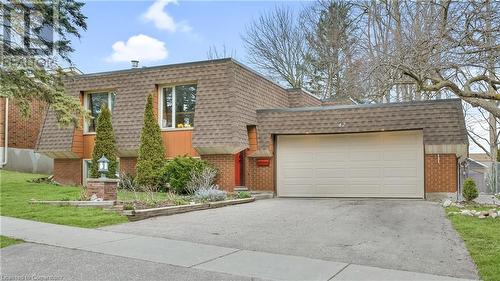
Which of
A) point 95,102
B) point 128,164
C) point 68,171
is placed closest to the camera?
point 128,164

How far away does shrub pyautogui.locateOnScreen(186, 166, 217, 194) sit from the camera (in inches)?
580

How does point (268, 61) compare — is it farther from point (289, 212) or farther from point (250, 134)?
point (289, 212)

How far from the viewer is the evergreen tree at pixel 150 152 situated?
16.2m

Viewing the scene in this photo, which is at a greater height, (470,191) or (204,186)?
(204,186)

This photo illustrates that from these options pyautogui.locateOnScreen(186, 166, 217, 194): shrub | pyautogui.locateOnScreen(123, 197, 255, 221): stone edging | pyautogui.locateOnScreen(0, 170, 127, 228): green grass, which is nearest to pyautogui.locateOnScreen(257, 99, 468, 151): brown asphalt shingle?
pyautogui.locateOnScreen(186, 166, 217, 194): shrub

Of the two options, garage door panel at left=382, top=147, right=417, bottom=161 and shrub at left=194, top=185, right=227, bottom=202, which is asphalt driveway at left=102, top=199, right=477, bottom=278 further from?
garage door panel at left=382, top=147, right=417, bottom=161

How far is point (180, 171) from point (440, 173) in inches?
335

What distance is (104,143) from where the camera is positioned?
17109 millimetres

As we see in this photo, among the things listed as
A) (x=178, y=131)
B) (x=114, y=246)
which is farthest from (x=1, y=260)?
(x=178, y=131)

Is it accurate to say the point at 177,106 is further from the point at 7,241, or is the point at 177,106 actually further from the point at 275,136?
the point at 7,241

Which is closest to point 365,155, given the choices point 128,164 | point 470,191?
point 470,191

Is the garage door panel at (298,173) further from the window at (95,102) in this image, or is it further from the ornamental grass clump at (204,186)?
the window at (95,102)

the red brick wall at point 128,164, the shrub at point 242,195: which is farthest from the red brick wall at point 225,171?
the red brick wall at point 128,164

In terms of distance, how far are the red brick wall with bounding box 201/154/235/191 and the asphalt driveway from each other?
3.26 metres
